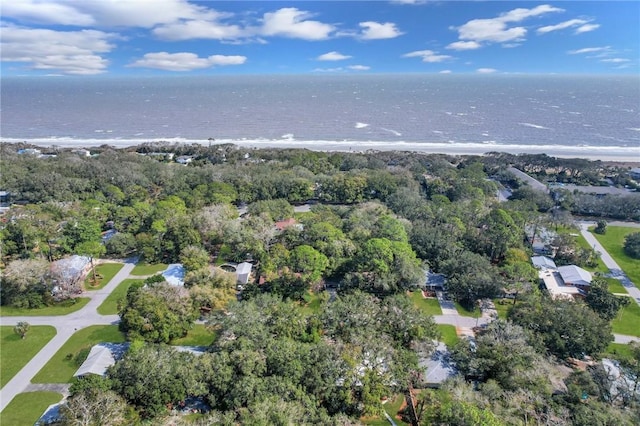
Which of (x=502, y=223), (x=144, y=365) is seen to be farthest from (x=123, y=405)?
(x=502, y=223)

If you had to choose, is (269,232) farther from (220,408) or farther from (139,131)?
(139,131)

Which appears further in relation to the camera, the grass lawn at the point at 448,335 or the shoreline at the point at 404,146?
the shoreline at the point at 404,146

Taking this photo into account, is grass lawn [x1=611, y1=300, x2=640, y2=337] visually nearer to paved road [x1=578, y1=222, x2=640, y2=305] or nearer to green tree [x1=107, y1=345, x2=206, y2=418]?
paved road [x1=578, y1=222, x2=640, y2=305]

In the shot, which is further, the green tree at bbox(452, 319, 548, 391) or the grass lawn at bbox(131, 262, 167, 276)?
the grass lawn at bbox(131, 262, 167, 276)

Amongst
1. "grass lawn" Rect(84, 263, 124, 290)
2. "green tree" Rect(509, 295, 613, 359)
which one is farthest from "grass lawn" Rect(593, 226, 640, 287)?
"grass lawn" Rect(84, 263, 124, 290)

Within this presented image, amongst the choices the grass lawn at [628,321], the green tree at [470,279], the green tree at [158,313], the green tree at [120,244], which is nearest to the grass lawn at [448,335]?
the green tree at [470,279]

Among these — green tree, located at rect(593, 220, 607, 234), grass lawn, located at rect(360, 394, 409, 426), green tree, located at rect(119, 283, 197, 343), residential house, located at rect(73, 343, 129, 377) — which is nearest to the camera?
grass lawn, located at rect(360, 394, 409, 426)

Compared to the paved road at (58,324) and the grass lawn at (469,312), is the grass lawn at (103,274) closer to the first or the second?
the paved road at (58,324)

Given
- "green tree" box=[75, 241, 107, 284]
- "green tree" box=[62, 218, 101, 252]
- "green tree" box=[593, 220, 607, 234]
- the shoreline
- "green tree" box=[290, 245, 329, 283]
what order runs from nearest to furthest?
"green tree" box=[290, 245, 329, 283] → "green tree" box=[75, 241, 107, 284] → "green tree" box=[62, 218, 101, 252] → "green tree" box=[593, 220, 607, 234] → the shoreline
